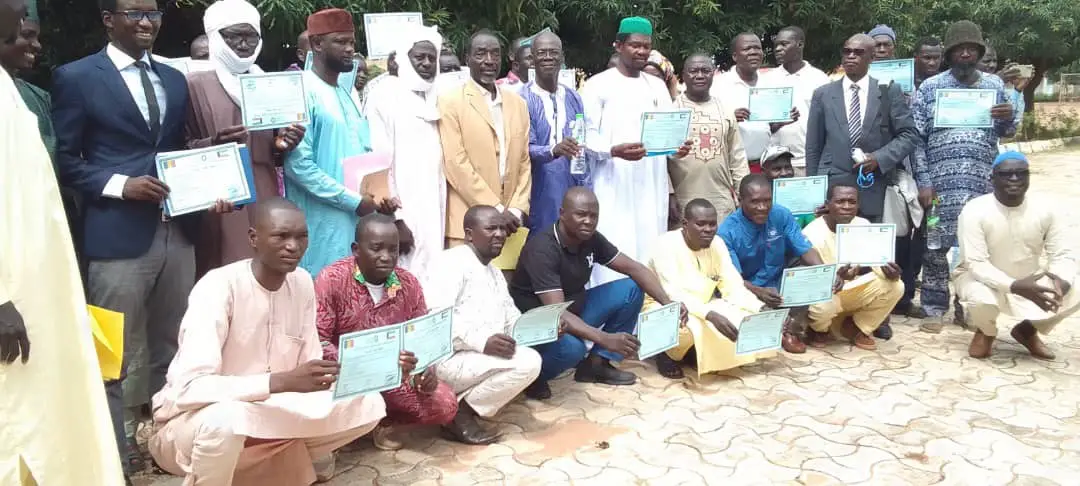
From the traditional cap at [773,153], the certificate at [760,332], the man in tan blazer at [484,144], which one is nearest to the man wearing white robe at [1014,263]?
the traditional cap at [773,153]

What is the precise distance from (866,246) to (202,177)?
13.1 feet

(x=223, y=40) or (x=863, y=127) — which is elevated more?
(x=223, y=40)

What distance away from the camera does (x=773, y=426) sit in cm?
440

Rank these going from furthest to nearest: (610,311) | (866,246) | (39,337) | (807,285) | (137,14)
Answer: (866,246) → (807,285) → (610,311) → (137,14) → (39,337)

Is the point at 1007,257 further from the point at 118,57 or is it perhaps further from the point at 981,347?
the point at 118,57

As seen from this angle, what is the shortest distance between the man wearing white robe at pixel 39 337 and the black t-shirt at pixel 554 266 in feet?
8.16

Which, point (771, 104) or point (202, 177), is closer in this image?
point (202, 177)

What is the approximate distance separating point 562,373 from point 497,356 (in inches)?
43.4

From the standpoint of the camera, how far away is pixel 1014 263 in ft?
18.3

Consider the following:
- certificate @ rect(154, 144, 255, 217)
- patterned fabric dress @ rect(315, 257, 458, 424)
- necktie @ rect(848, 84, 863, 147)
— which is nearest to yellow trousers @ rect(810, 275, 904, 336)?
necktie @ rect(848, 84, 863, 147)

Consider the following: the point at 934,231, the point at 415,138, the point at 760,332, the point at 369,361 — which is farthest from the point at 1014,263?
the point at 369,361

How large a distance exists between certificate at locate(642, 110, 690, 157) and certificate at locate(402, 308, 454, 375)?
214 centimetres

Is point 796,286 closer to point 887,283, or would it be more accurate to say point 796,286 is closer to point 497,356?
point 887,283

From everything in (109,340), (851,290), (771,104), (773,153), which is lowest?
(851,290)
